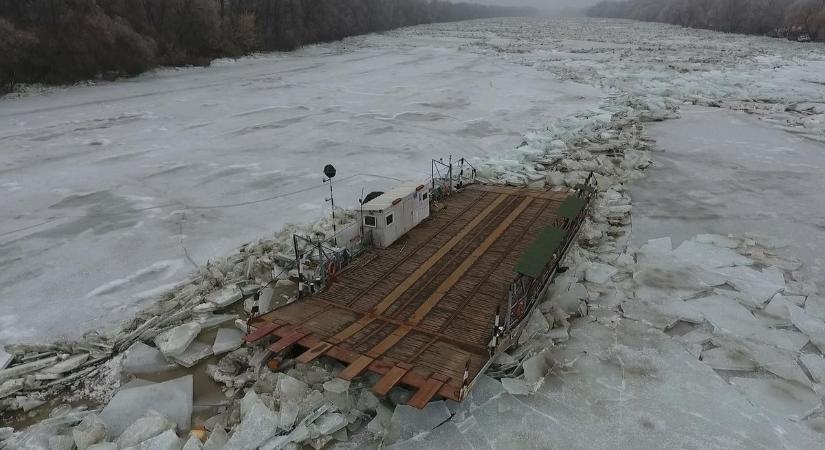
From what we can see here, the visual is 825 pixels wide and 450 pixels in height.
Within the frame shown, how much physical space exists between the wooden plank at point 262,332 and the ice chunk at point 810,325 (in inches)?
405

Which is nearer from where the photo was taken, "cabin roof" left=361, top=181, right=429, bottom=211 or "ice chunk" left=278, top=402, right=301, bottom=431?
"ice chunk" left=278, top=402, right=301, bottom=431

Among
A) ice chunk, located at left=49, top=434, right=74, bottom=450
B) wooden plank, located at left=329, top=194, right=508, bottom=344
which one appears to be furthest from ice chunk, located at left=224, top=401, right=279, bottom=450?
ice chunk, located at left=49, top=434, right=74, bottom=450

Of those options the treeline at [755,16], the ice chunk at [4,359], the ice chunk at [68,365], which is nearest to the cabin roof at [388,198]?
the ice chunk at [68,365]

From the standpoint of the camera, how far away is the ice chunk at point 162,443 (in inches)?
271

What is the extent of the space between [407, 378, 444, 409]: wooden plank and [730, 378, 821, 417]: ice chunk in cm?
530

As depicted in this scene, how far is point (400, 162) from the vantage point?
20484 mm

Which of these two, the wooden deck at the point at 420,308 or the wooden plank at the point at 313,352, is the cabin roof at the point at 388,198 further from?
the wooden plank at the point at 313,352

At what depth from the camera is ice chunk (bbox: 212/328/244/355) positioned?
9.16 meters

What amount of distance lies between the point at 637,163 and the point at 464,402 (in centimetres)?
1612

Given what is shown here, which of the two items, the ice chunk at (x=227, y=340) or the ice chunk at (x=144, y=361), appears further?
the ice chunk at (x=227, y=340)

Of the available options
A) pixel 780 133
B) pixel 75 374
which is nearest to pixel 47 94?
pixel 75 374

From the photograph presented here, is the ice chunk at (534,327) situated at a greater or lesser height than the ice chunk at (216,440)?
greater

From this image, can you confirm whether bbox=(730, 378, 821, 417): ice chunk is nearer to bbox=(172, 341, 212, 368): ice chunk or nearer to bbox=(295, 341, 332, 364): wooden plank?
bbox=(295, 341, 332, 364): wooden plank

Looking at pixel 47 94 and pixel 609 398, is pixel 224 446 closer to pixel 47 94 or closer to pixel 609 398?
pixel 609 398
